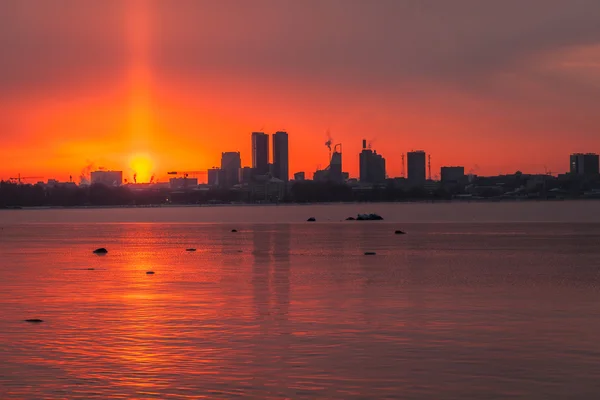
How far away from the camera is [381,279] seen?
183ft

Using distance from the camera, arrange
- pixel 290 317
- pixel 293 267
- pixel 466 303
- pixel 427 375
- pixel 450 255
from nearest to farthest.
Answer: pixel 427 375 < pixel 290 317 < pixel 466 303 < pixel 293 267 < pixel 450 255

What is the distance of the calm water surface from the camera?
24.6 metres

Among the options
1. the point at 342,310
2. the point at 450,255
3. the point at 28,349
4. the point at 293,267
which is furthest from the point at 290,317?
the point at 450,255

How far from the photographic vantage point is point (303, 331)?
111 ft

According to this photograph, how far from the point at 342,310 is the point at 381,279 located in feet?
51.8

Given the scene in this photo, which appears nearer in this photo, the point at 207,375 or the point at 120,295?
the point at 207,375

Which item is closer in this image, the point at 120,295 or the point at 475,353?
the point at 475,353

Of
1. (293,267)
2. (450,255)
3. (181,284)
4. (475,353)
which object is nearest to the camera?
(475,353)

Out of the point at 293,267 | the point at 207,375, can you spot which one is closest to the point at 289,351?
the point at 207,375

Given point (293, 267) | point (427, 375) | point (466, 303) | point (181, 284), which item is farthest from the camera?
point (293, 267)

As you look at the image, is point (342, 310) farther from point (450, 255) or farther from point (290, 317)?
point (450, 255)

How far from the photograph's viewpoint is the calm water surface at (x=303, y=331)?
24.6 metres

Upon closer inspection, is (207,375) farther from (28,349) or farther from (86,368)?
(28,349)

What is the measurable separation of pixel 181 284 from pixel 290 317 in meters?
16.5
